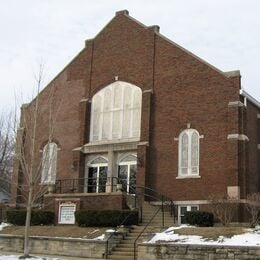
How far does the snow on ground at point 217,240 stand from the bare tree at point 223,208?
534cm

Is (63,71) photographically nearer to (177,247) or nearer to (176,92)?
(176,92)

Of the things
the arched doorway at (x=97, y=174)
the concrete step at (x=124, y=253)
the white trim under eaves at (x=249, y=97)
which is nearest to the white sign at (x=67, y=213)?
the arched doorway at (x=97, y=174)

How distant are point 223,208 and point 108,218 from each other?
6.07 metres

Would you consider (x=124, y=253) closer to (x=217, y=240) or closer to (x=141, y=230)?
(x=141, y=230)

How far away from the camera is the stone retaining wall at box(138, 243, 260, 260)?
18.2 meters

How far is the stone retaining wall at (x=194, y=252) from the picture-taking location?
59.7ft

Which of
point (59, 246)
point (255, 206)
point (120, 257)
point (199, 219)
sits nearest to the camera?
point (120, 257)

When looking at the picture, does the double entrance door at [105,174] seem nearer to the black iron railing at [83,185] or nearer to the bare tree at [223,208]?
the black iron railing at [83,185]

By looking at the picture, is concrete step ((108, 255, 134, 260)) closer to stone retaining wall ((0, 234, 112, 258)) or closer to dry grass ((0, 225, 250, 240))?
stone retaining wall ((0, 234, 112, 258))

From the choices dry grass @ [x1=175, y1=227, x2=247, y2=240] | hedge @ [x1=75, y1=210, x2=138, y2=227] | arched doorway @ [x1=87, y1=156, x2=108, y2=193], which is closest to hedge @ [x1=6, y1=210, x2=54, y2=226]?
hedge @ [x1=75, y1=210, x2=138, y2=227]

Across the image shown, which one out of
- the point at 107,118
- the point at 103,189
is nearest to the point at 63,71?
the point at 107,118

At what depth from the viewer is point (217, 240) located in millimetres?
19766

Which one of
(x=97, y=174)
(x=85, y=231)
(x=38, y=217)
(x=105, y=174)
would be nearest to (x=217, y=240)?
(x=85, y=231)

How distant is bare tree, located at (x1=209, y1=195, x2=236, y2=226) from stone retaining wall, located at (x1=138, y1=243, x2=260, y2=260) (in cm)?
720
